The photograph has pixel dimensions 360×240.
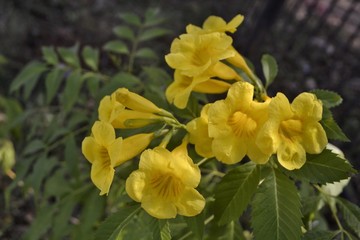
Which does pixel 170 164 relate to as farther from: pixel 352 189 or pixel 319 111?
pixel 352 189

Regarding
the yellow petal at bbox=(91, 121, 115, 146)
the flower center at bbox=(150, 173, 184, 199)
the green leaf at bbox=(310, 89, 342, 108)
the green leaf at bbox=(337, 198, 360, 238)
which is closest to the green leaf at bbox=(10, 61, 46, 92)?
the yellow petal at bbox=(91, 121, 115, 146)

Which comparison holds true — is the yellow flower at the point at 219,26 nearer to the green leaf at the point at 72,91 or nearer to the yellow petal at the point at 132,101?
the yellow petal at the point at 132,101

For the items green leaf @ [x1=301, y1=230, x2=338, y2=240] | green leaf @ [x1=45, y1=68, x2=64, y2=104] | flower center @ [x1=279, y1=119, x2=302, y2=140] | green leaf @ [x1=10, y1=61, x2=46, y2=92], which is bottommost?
green leaf @ [x1=10, y1=61, x2=46, y2=92]

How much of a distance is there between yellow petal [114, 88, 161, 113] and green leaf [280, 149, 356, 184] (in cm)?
48

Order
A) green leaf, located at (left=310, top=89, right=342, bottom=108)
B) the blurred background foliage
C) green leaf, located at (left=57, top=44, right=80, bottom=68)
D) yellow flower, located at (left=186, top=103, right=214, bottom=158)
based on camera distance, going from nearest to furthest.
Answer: yellow flower, located at (left=186, top=103, right=214, bottom=158), green leaf, located at (left=310, top=89, right=342, bottom=108), green leaf, located at (left=57, top=44, right=80, bottom=68), the blurred background foliage

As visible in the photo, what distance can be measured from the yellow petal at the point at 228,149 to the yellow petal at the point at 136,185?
0.22 metres

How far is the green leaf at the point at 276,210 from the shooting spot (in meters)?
1.29

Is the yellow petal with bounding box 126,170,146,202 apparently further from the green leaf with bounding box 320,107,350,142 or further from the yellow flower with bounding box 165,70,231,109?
the green leaf with bounding box 320,107,350,142

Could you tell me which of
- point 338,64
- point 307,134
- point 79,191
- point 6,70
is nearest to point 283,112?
point 307,134

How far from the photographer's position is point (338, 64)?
5.54 metres

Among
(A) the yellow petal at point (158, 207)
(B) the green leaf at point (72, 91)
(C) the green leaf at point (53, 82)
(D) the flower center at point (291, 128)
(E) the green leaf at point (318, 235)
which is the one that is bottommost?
(C) the green leaf at point (53, 82)

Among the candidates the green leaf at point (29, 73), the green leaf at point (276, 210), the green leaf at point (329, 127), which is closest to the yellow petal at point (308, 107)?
the green leaf at point (329, 127)

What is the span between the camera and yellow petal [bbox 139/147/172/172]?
4.15ft

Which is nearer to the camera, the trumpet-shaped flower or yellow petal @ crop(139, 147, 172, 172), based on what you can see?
yellow petal @ crop(139, 147, 172, 172)
